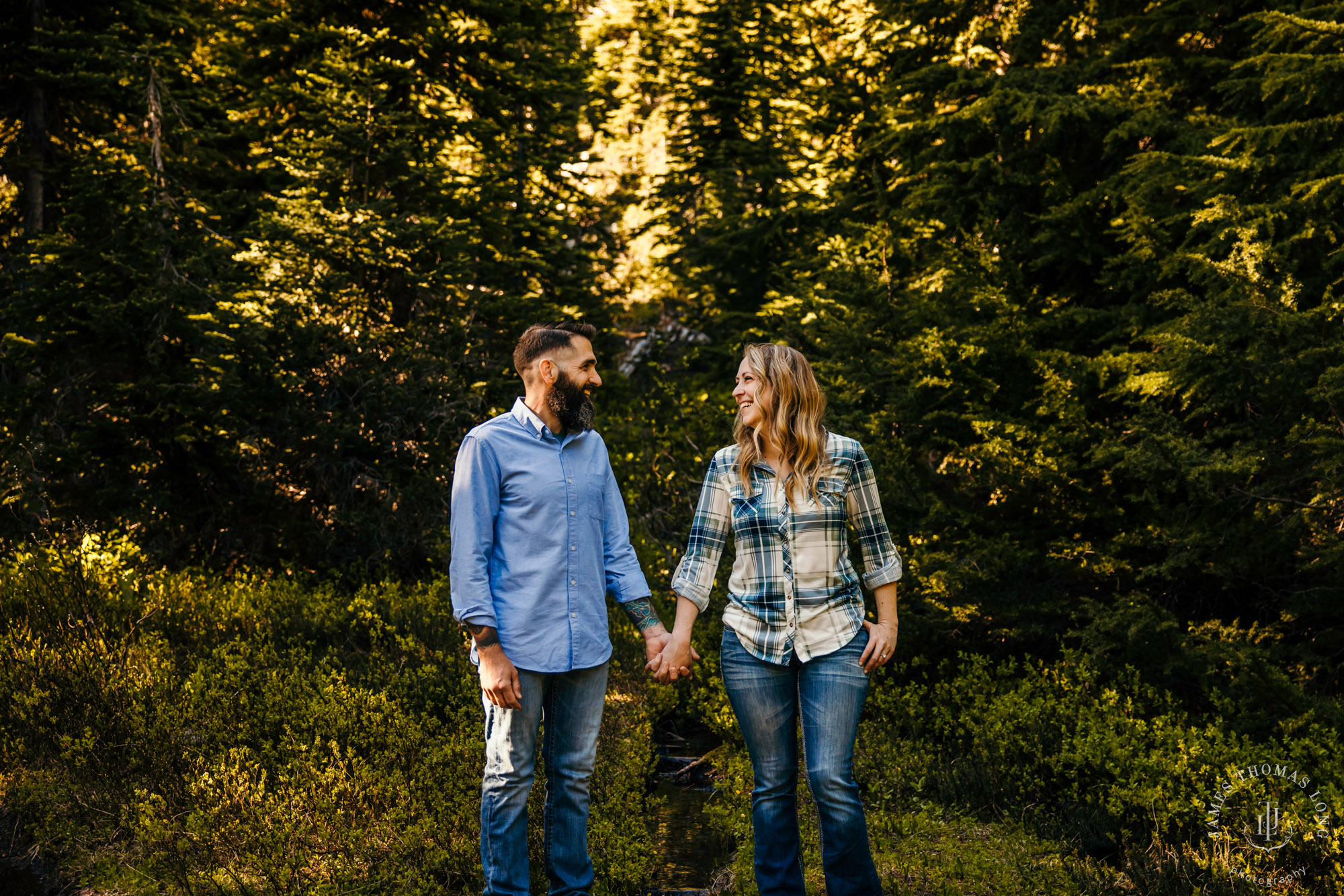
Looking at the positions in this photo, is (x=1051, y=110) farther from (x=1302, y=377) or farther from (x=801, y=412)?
(x=801, y=412)

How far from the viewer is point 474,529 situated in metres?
3.19

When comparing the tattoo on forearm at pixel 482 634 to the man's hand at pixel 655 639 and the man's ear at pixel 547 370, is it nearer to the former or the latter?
the man's hand at pixel 655 639

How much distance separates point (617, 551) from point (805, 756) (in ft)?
3.66

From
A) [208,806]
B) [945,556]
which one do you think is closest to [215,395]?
[208,806]

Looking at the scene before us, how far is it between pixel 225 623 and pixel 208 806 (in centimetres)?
347

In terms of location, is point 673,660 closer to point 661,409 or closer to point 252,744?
point 252,744

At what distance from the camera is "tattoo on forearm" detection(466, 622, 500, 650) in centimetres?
313

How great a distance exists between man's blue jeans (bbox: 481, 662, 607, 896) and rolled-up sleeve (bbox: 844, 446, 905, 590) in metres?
1.14

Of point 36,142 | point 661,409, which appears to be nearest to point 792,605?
point 661,409

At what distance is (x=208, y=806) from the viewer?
4.68 meters

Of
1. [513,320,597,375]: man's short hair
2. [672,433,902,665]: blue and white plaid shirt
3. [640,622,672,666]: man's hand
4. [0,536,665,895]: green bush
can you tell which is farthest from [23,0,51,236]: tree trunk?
[672,433,902,665]: blue and white plaid shirt

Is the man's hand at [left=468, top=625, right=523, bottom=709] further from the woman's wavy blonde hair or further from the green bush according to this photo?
the green bush

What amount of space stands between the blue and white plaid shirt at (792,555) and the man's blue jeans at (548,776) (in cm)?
61

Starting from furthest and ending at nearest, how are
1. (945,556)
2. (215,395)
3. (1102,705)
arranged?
(215,395) < (945,556) < (1102,705)
